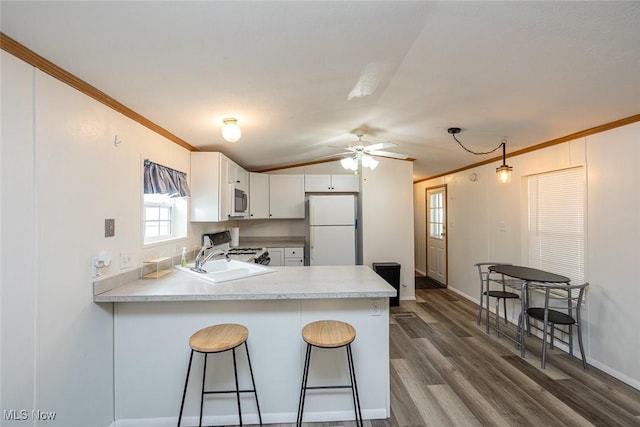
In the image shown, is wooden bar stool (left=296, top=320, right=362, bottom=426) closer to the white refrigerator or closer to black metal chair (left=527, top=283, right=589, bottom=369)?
black metal chair (left=527, top=283, right=589, bottom=369)

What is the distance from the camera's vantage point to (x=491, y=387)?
2.25m

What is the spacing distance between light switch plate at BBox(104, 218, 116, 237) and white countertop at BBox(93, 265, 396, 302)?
1.21 ft

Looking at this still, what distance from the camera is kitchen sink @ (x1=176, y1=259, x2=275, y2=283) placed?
211 cm

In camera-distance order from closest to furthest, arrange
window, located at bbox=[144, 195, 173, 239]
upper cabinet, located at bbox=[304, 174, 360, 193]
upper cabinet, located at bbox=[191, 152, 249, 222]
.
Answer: window, located at bbox=[144, 195, 173, 239]
upper cabinet, located at bbox=[191, 152, 249, 222]
upper cabinet, located at bbox=[304, 174, 360, 193]

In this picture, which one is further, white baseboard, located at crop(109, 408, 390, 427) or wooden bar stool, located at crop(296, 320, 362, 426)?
white baseboard, located at crop(109, 408, 390, 427)

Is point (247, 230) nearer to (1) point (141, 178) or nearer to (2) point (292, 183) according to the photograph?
(2) point (292, 183)

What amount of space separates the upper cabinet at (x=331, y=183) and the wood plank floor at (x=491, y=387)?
234 centimetres

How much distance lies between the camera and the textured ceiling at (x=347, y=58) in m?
1.13

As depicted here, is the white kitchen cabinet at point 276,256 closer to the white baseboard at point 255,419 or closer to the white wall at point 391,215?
the white wall at point 391,215

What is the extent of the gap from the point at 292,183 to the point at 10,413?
380cm

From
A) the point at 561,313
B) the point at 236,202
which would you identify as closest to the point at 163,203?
the point at 236,202

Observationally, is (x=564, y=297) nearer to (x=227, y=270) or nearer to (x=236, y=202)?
(x=227, y=270)

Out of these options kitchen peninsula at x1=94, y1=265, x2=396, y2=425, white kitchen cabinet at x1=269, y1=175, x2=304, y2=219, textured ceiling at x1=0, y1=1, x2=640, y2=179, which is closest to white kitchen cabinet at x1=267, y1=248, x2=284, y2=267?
white kitchen cabinet at x1=269, y1=175, x2=304, y2=219

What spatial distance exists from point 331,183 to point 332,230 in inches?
32.8
